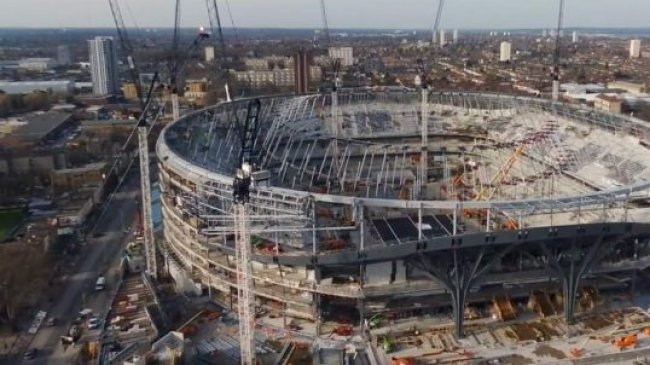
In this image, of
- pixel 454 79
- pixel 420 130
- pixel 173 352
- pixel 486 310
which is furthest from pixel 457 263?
pixel 454 79

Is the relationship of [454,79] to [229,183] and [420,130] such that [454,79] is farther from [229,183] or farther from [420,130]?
[229,183]

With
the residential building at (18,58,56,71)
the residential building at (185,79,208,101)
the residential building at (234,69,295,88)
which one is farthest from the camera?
the residential building at (18,58,56,71)

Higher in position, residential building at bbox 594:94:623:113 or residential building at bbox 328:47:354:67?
residential building at bbox 328:47:354:67

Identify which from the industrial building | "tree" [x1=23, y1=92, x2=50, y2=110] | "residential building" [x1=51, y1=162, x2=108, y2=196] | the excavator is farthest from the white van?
"tree" [x1=23, y1=92, x2=50, y2=110]

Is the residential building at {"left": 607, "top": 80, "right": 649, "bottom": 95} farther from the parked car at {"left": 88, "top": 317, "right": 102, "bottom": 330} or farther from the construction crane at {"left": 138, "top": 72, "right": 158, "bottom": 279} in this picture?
the parked car at {"left": 88, "top": 317, "right": 102, "bottom": 330}

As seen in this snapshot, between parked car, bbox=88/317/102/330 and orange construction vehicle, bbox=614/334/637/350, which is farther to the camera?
parked car, bbox=88/317/102/330

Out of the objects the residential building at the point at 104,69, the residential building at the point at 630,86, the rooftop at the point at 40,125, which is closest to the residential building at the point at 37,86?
the residential building at the point at 104,69

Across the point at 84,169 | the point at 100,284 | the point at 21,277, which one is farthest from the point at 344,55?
the point at 21,277
